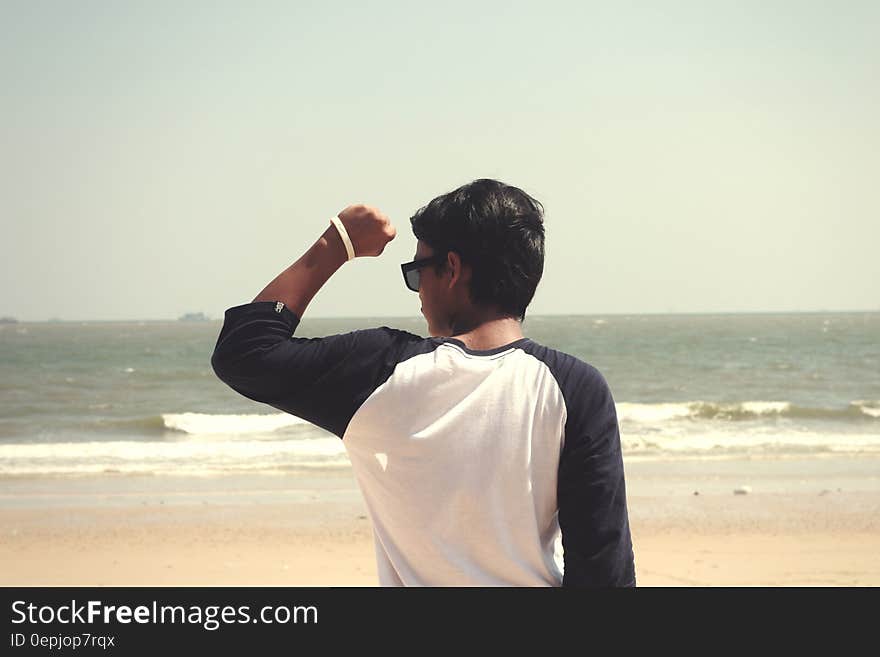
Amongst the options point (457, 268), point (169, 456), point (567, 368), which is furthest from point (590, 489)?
point (169, 456)

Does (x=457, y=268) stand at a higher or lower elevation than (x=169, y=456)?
higher

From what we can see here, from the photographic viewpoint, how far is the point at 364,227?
1.52m

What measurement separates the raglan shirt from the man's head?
0.09 meters

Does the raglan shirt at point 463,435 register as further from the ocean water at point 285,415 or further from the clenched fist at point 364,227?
the ocean water at point 285,415

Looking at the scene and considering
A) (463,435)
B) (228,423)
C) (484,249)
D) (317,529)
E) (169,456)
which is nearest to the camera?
(463,435)

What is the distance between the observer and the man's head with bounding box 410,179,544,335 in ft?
4.83

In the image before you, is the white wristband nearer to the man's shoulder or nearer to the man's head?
the man's head

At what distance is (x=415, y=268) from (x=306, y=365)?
0.84ft

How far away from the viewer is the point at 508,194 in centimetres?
148

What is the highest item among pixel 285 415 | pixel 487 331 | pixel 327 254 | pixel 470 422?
pixel 327 254

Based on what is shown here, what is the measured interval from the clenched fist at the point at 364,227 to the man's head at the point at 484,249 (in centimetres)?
7

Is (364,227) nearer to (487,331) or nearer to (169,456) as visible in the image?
(487,331)

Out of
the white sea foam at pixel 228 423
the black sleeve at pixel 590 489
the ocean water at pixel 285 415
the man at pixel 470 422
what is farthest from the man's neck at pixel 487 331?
the white sea foam at pixel 228 423
